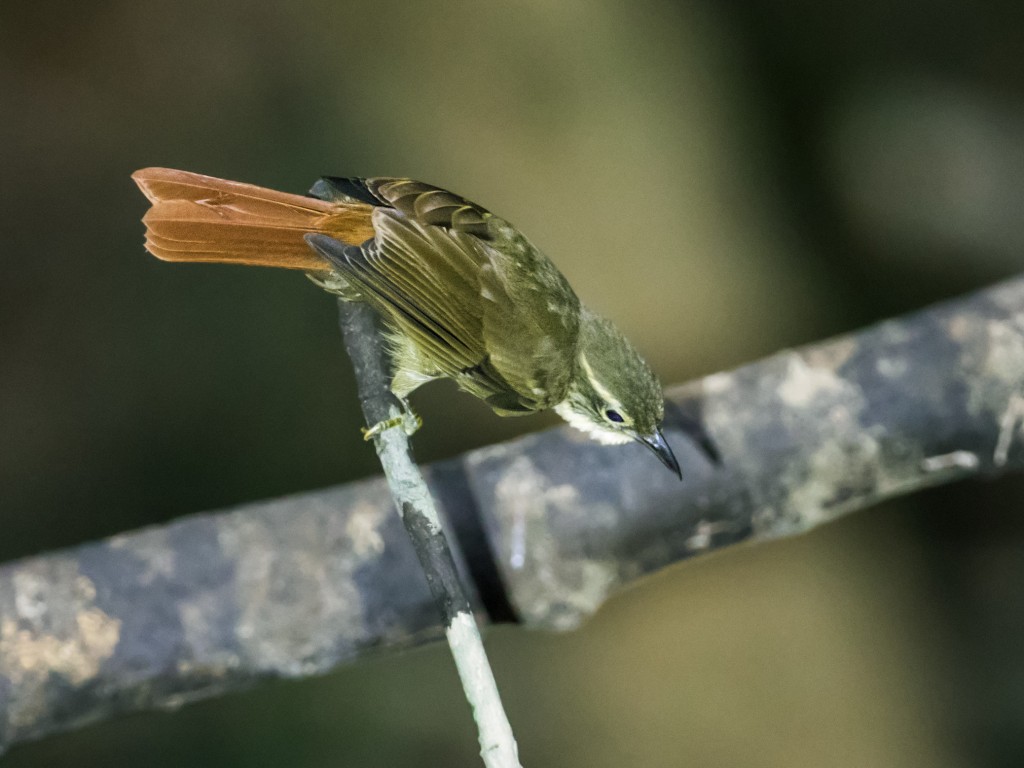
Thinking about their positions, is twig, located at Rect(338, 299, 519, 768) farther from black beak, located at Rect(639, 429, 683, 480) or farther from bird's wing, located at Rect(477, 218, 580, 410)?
black beak, located at Rect(639, 429, 683, 480)

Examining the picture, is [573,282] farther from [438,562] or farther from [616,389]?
[438,562]

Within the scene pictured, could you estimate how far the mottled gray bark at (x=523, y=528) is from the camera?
7.76ft

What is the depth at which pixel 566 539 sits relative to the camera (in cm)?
260

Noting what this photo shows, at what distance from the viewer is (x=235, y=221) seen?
1.67 meters

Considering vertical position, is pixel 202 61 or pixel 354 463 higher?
pixel 202 61

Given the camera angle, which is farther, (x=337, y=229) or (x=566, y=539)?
(x=566, y=539)

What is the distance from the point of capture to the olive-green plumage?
1879 millimetres

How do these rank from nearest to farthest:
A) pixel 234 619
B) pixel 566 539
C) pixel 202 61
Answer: pixel 234 619, pixel 566 539, pixel 202 61

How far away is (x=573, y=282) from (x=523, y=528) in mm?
1995

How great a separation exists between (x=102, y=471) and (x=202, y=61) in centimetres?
182

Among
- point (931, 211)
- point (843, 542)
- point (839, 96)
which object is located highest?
point (839, 96)

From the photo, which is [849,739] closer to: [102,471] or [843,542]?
[843,542]

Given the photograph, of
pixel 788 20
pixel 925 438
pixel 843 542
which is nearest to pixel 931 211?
pixel 788 20

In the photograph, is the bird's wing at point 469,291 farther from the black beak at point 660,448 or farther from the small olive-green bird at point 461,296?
the black beak at point 660,448
